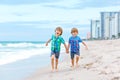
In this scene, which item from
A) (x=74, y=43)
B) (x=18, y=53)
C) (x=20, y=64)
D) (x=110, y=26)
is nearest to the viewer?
(x=74, y=43)

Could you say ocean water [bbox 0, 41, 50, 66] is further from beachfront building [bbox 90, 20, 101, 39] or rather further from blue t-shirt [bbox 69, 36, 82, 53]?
beachfront building [bbox 90, 20, 101, 39]

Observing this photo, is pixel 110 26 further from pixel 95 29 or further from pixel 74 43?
pixel 74 43

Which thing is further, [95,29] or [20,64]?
[95,29]

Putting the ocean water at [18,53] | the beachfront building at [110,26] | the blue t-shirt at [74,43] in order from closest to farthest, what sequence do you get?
the blue t-shirt at [74,43]
the ocean water at [18,53]
the beachfront building at [110,26]

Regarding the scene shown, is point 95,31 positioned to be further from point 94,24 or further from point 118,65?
point 118,65

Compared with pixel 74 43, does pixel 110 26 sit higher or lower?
lower

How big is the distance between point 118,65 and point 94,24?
543ft

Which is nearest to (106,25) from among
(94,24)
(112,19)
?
(112,19)

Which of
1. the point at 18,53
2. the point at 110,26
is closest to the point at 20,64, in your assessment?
the point at 18,53

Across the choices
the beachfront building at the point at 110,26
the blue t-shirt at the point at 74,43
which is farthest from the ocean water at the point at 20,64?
the beachfront building at the point at 110,26

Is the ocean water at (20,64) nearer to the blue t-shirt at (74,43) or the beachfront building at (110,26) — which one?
the blue t-shirt at (74,43)

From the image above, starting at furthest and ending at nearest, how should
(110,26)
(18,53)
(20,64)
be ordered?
(110,26), (18,53), (20,64)

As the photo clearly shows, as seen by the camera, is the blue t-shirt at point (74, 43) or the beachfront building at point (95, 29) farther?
the beachfront building at point (95, 29)

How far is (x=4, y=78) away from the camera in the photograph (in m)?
12.1
